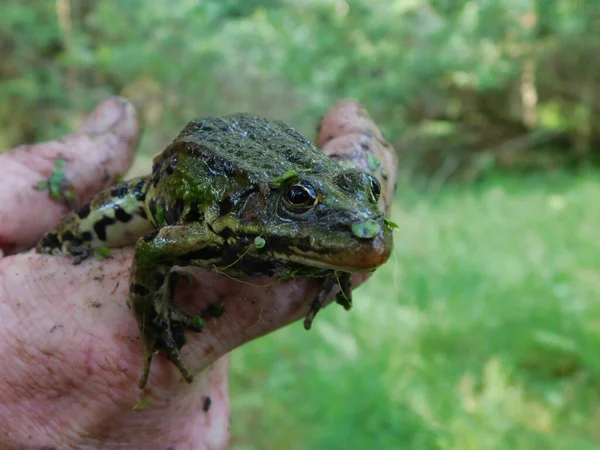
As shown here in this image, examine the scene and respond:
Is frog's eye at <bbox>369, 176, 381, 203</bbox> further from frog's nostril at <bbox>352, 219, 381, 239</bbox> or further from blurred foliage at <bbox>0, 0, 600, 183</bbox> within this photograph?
blurred foliage at <bbox>0, 0, 600, 183</bbox>

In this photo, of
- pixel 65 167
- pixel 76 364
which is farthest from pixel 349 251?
pixel 65 167

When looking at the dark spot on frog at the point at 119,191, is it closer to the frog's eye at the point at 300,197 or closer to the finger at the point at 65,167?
the finger at the point at 65,167

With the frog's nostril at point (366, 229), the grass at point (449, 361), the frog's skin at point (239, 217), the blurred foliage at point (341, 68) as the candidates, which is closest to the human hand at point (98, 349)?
the frog's skin at point (239, 217)

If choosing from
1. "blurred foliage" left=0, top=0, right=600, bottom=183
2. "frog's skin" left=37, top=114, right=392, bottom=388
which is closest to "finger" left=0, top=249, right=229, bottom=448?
"frog's skin" left=37, top=114, right=392, bottom=388

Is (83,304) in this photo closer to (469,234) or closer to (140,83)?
(469,234)

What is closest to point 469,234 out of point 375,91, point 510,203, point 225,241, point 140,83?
point 510,203
